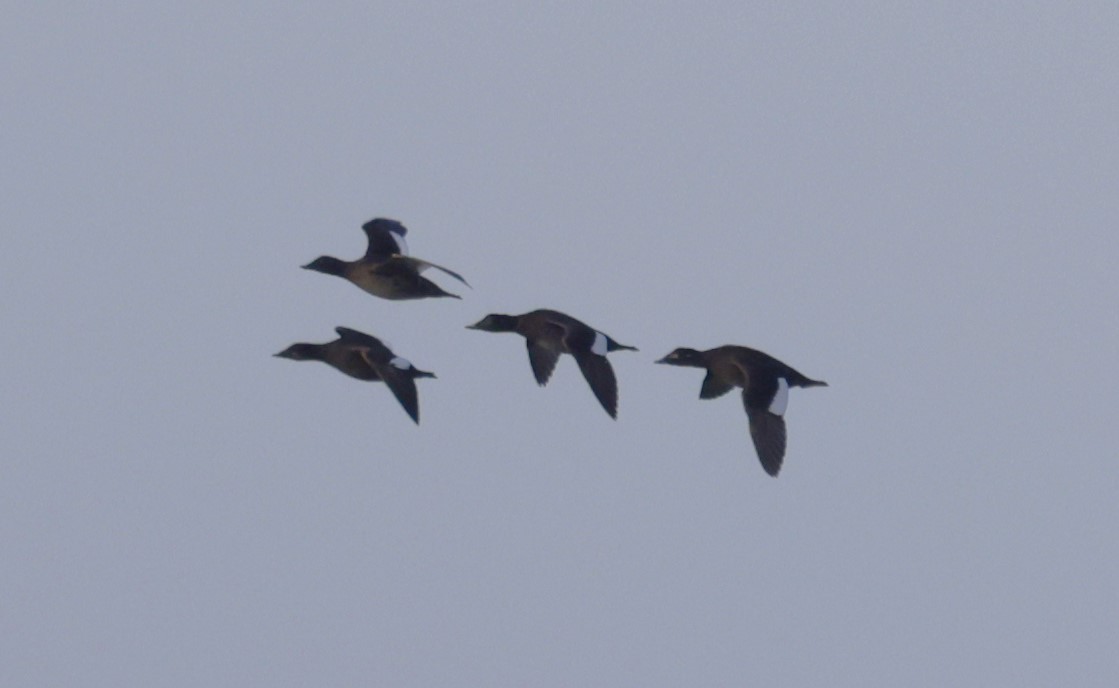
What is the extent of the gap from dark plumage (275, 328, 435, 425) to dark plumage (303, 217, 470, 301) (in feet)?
3.33

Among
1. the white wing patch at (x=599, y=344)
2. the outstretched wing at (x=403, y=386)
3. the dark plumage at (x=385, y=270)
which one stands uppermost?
the dark plumage at (x=385, y=270)

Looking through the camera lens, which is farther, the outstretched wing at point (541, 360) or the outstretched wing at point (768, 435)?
the outstretched wing at point (541, 360)

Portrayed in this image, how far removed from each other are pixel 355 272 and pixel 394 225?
1.56 metres

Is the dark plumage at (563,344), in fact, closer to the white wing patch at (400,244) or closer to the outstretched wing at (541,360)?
the outstretched wing at (541,360)

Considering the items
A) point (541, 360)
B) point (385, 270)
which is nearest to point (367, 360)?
point (385, 270)

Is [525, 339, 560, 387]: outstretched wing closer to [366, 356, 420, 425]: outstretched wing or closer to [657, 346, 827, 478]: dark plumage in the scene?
[657, 346, 827, 478]: dark plumage

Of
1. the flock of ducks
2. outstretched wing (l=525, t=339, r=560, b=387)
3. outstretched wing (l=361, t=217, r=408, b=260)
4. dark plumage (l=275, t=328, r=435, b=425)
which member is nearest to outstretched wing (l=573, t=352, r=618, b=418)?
the flock of ducks

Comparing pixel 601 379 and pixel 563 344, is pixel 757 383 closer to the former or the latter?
pixel 601 379

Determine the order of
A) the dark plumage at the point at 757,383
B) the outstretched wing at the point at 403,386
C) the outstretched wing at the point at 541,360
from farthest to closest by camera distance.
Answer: the outstretched wing at the point at 541,360, the dark plumage at the point at 757,383, the outstretched wing at the point at 403,386

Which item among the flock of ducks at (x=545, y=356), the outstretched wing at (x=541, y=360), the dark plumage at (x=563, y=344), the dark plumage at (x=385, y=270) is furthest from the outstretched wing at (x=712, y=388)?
the dark plumage at (x=385, y=270)

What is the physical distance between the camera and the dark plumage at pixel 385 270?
26625 mm

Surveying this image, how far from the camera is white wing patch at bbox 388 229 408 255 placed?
2809 cm

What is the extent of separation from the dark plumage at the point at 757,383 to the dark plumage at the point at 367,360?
3.20 m

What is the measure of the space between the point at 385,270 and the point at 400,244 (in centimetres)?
140
